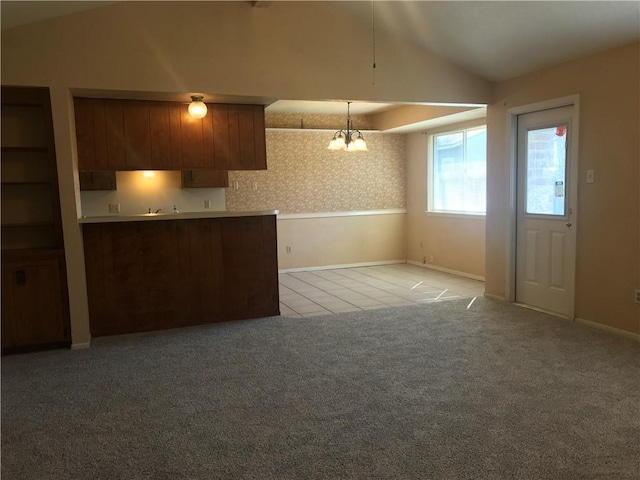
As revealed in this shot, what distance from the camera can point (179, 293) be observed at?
4758 millimetres

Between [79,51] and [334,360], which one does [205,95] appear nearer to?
[79,51]

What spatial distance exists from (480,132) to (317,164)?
252 cm

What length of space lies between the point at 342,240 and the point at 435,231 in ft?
4.94

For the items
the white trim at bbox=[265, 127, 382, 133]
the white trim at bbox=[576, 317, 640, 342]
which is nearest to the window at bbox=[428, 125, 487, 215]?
the white trim at bbox=[265, 127, 382, 133]

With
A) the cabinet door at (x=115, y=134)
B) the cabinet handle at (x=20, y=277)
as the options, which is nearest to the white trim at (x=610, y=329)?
the cabinet door at (x=115, y=134)

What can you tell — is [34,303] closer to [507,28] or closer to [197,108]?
[197,108]

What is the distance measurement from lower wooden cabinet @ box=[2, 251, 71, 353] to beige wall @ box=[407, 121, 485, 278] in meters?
5.20

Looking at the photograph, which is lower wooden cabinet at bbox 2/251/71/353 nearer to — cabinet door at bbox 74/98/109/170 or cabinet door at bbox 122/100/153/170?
cabinet door at bbox 74/98/109/170

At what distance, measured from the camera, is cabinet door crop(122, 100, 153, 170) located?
Answer: 4734 millimetres

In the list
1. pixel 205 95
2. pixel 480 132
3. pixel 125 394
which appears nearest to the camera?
pixel 125 394

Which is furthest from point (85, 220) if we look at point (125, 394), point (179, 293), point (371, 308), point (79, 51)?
point (371, 308)

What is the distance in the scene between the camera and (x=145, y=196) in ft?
20.5

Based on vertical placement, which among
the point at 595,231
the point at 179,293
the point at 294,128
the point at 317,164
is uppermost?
the point at 294,128

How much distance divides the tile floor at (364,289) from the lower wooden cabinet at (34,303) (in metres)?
2.09
